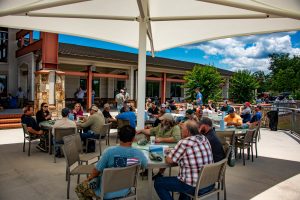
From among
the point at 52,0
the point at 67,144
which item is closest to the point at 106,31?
the point at 52,0

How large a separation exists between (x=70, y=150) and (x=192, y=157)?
1883 mm

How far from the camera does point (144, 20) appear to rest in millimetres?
5758

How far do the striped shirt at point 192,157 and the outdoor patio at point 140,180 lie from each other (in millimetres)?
1350

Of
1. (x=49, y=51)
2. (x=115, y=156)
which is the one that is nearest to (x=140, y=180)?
(x=115, y=156)

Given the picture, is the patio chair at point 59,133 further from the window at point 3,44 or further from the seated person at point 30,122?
the window at point 3,44

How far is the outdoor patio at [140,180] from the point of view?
4.30m

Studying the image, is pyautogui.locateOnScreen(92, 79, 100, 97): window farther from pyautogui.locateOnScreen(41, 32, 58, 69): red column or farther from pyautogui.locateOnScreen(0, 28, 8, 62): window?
pyautogui.locateOnScreen(41, 32, 58, 69): red column

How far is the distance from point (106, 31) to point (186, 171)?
5325mm

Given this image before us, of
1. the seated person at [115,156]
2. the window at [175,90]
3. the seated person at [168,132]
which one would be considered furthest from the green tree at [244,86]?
the seated person at [115,156]

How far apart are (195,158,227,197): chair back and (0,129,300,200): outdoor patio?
1.13 meters

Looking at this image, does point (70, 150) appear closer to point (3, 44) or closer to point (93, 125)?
point (93, 125)

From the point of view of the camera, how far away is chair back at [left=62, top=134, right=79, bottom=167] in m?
3.75

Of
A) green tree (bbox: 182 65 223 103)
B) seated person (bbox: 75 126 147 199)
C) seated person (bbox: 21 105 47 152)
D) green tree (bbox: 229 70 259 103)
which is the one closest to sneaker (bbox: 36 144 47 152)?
seated person (bbox: 21 105 47 152)

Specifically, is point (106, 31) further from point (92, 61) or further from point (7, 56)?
point (7, 56)
